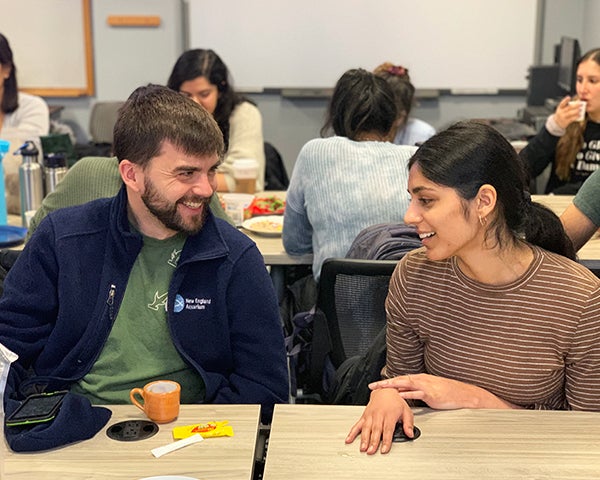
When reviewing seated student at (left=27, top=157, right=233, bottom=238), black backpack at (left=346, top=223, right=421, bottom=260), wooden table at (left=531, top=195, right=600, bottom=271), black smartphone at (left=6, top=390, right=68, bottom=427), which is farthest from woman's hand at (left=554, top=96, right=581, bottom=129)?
black smartphone at (left=6, top=390, right=68, bottom=427)

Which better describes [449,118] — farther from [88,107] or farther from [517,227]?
[517,227]

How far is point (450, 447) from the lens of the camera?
59.7 inches

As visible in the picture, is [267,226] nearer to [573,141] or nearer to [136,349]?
[136,349]

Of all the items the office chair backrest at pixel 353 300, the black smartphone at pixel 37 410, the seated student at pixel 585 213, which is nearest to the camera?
the black smartphone at pixel 37 410

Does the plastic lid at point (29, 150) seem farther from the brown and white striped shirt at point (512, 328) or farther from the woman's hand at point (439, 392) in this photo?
the woman's hand at point (439, 392)

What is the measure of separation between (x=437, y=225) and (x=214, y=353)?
1.84ft

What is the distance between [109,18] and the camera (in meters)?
5.52

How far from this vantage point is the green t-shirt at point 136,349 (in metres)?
1.85

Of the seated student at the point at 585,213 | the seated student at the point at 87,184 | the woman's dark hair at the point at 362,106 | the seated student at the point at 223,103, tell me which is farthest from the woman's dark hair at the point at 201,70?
the seated student at the point at 585,213

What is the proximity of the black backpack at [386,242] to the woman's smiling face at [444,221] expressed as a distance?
476 mm

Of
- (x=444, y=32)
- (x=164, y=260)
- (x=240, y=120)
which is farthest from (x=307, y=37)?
(x=164, y=260)

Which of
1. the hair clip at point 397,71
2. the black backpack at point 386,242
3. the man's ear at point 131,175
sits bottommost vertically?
the black backpack at point 386,242

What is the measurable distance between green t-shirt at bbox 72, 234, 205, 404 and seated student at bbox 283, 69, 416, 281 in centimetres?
97

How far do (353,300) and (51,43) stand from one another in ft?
13.4
